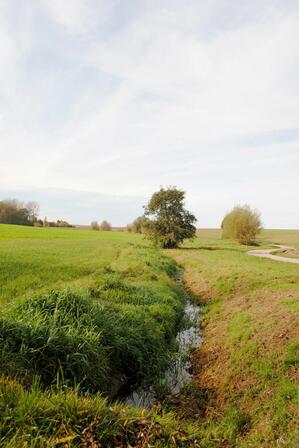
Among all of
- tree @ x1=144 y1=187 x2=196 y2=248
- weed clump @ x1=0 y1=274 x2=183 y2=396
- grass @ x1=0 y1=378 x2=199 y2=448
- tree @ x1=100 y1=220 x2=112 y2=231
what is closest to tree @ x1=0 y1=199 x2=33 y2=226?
tree @ x1=100 y1=220 x2=112 y2=231

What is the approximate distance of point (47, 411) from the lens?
3787mm

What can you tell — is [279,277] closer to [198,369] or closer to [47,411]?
[198,369]

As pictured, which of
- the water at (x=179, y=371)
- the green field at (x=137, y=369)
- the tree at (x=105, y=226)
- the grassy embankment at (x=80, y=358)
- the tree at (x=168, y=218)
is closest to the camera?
the grassy embankment at (x=80, y=358)

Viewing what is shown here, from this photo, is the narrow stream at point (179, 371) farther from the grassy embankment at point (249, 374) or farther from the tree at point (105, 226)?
the tree at point (105, 226)

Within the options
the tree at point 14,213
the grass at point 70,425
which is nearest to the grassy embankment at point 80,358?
the grass at point 70,425

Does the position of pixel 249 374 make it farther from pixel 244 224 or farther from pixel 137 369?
pixel 244 224

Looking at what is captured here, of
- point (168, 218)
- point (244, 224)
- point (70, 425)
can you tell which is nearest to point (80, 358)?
point (70, 425)

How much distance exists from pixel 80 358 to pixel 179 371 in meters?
3.33

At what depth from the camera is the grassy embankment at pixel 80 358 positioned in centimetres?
360

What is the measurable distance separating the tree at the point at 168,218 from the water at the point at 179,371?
26707 millimetres

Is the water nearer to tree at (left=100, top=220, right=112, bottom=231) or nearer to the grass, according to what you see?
the grass

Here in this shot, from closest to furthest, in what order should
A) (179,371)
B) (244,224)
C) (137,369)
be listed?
1. (137,369)
2. (179,371)
3. (244,224)

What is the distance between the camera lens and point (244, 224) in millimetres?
55656

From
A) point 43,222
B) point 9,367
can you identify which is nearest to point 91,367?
point 9,367
